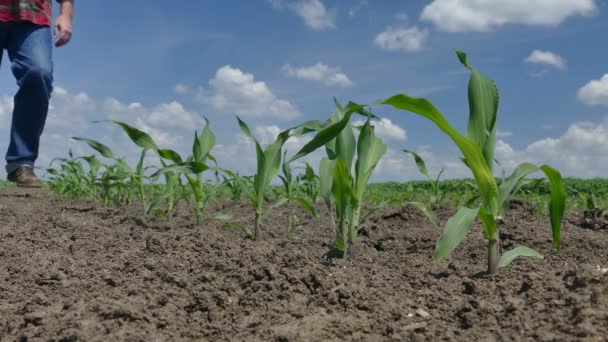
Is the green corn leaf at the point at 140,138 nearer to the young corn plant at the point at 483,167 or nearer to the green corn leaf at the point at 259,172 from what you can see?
the green corn leaf at the point at 259,172

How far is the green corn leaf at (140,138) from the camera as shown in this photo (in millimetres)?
2920

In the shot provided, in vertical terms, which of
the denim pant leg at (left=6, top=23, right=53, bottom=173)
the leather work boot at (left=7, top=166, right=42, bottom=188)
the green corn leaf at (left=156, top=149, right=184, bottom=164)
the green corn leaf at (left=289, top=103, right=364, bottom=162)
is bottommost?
the leather work boot at (left=7, top=166, right=42, bottom=188)

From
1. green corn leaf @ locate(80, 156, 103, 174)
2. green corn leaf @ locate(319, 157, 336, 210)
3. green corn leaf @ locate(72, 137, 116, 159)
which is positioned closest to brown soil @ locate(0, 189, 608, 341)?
green corn leaf @ locate(319, 157, 336, 210)

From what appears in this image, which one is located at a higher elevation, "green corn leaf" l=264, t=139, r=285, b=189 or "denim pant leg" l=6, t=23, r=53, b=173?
"denim pant leg" l=6, t=23, r=53, b=173

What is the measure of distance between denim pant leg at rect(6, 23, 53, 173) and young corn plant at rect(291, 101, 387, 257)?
12.7ft

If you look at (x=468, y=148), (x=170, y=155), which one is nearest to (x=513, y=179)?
(x=468, y=148)

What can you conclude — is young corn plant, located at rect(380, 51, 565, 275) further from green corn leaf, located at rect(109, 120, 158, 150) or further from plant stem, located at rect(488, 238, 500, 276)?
green corn leaf, located at rect(109, 120, 158, 150)

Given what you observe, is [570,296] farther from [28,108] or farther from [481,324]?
[28,108]

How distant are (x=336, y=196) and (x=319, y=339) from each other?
2.29ft

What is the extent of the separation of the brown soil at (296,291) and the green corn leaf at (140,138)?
497 millimetres

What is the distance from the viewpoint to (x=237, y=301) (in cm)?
176

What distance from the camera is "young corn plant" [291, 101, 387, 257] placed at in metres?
2.03

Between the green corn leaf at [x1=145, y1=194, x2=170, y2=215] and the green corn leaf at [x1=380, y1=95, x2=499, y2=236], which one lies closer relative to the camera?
the green corn leaf at [x1=380, y1=95, x2=499, y2=236]

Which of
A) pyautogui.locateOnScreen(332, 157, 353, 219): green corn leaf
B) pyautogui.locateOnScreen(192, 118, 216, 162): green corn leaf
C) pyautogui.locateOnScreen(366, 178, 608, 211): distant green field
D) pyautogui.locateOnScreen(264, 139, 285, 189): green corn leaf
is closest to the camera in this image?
pyautogui.locateOnScreen(332, 157, 353, 219): green corn leaf
